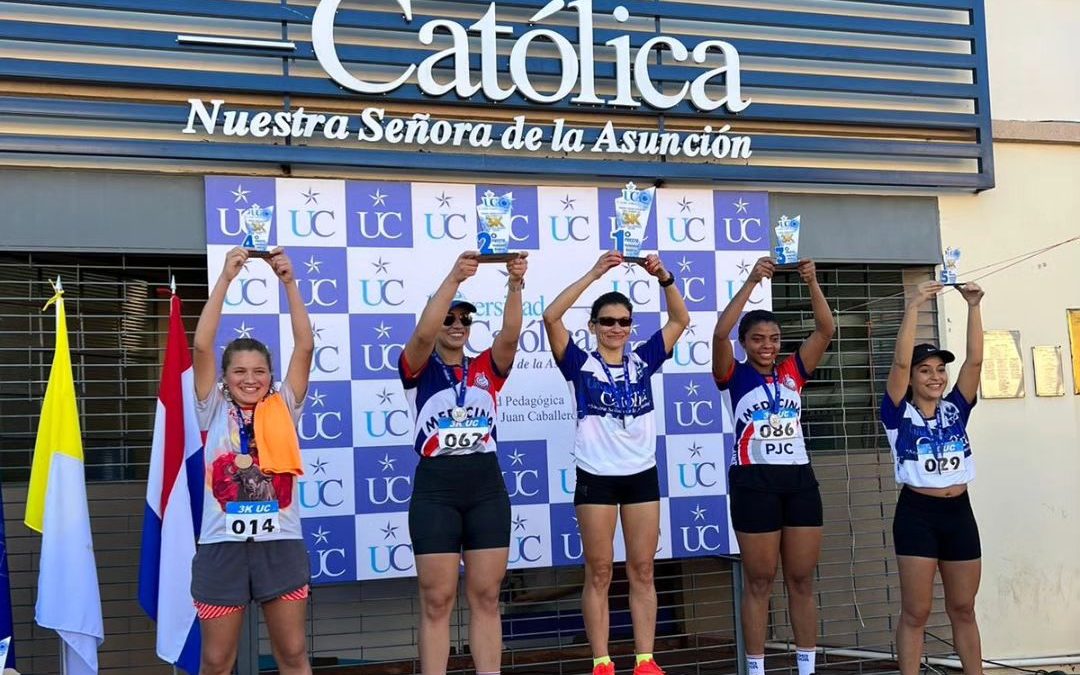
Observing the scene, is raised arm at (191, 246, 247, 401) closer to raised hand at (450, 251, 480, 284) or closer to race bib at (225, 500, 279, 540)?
race bib at (225, 500, 279, 540)

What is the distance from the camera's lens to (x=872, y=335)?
21.8 feet

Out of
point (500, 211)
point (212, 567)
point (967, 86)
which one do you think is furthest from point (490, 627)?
point (967, 86)

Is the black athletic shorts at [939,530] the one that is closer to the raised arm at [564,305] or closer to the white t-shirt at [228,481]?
the raised arm at [564,305]

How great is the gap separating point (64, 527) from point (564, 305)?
2409 millimetres

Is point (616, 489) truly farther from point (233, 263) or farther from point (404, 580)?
point (404, 580)

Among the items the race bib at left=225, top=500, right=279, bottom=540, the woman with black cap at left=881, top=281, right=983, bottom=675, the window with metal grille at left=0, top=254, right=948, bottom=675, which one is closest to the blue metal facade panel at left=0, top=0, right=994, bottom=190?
the window with metal grille at left=0, top=254, right=948, bottom=675

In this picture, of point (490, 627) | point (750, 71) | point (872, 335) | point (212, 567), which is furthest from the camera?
point (872, 335)

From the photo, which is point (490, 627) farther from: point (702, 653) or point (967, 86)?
point (967, 86)

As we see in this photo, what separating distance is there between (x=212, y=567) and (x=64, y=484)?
1321mm

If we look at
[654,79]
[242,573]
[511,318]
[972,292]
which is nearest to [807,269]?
[972,292]

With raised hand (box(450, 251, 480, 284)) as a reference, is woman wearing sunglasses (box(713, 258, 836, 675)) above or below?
below

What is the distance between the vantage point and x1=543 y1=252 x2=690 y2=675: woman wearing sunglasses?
14.4 feet

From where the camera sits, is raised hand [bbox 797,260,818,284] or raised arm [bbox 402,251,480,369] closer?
raised arm [bbox 402,251,480,369]

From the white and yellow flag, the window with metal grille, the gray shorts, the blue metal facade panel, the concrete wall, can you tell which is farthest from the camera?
the concrete wall
